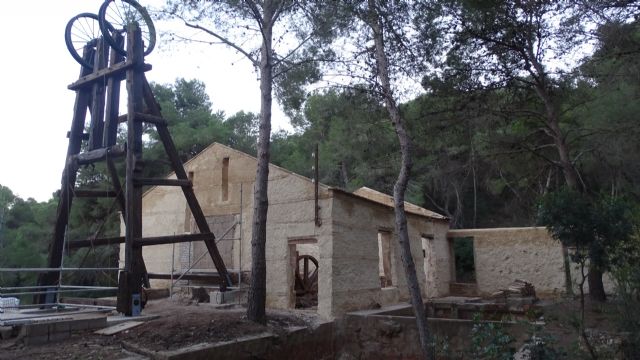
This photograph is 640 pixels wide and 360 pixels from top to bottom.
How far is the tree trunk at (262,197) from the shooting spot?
30.4ft

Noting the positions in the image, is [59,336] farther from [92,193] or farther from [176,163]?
[176,163]

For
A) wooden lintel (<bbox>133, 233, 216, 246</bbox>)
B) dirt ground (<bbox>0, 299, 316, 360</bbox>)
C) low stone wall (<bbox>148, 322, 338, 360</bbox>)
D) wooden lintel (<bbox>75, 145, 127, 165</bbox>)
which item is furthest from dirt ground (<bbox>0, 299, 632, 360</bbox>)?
wooden lintel (<bbox>75, 145, 127, 165</bbox>)

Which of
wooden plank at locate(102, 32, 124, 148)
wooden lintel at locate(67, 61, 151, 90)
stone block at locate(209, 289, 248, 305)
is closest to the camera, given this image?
wooden lintel at locate(67, 61, 151, 90)

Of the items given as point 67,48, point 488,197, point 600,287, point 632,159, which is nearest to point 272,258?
point 67,48

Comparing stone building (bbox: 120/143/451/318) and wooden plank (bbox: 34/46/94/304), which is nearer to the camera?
wooden plank (bbox: 34/46/94/304)

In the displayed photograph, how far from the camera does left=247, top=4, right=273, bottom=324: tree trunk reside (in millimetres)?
9258

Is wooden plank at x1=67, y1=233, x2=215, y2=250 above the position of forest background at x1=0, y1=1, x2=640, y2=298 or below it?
below

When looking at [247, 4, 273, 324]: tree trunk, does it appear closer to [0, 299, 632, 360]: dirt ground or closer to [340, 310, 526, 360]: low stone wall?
[0, 299, 632, 360]: dirt ground

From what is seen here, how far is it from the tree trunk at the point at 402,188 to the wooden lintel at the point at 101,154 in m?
5.56

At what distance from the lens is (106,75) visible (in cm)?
1041

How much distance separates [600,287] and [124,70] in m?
12.5

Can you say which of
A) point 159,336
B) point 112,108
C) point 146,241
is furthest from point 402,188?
point 112,108

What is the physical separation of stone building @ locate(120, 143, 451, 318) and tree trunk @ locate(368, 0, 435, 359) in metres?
2.92

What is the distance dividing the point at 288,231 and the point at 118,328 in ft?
16.2
